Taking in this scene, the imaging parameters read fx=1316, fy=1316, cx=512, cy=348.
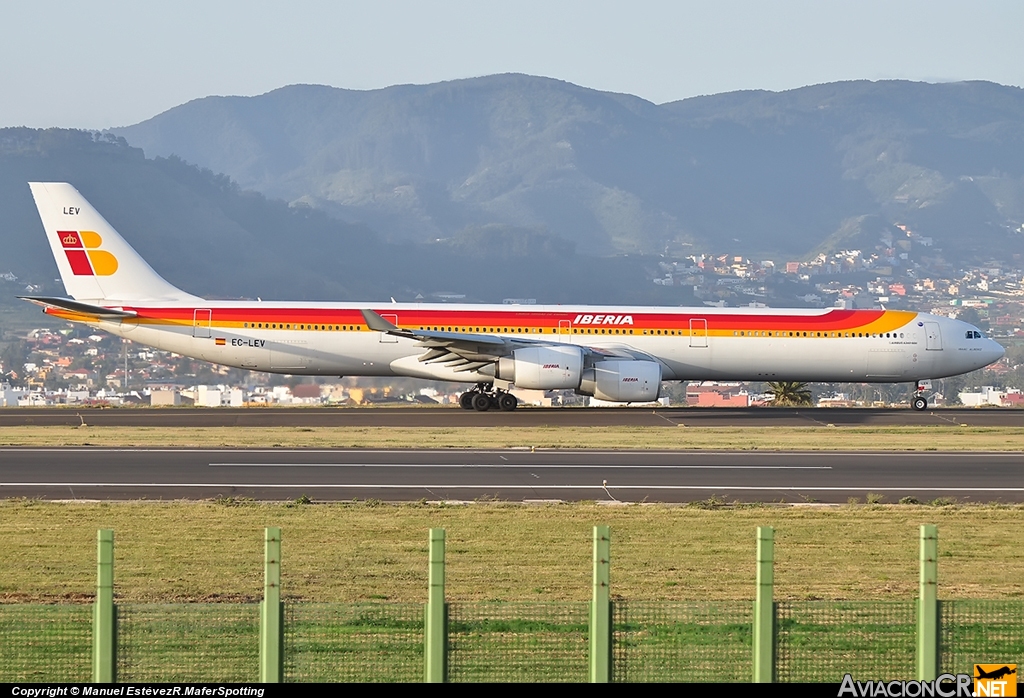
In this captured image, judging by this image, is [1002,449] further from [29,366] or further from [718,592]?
[29,366]

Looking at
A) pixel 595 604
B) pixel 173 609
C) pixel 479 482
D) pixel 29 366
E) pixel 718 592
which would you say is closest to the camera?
pixel 595 604

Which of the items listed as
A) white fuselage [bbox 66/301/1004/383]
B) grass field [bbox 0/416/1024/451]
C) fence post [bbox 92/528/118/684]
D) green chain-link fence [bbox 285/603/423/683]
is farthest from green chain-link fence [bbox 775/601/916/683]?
white fuselage [bbox 66/301/1004/383]

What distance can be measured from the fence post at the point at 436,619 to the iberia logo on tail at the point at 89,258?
3565 cm

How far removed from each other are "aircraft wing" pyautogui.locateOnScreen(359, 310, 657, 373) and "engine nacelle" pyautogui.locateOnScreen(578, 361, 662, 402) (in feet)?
2.16

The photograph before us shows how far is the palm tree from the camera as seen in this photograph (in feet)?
153

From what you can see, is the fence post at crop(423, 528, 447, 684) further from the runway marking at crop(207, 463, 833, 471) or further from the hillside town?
the hillside town

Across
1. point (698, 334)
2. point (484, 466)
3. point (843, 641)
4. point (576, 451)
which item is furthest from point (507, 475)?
point (698, 334)

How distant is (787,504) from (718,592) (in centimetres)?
715

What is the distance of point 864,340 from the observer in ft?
136

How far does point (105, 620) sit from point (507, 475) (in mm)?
15850

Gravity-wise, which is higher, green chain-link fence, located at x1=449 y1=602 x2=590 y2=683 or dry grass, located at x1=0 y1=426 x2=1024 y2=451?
dry grass, located at x1=0 y1=426 x2=1024 y2=451

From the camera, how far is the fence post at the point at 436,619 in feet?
23.5

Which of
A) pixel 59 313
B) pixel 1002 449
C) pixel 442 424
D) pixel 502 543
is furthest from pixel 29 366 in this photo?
pixel 502 543

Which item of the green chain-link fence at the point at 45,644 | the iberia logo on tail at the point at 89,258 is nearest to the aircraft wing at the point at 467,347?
the iberia logo on tail at the point at 89,258
